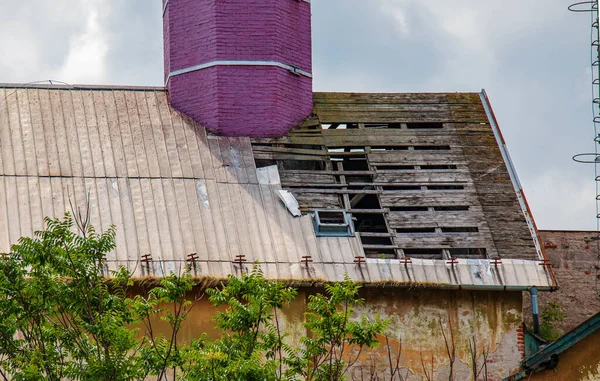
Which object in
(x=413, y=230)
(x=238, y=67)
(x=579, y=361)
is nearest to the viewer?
(x=579, y=361)

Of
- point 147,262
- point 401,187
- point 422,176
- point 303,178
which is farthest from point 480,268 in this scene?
point 147,262

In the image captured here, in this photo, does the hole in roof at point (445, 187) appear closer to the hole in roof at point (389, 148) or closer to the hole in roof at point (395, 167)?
the hole in roof at point (395, 167)

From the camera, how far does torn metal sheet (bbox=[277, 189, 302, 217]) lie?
17922mm

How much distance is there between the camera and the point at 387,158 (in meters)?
19.6

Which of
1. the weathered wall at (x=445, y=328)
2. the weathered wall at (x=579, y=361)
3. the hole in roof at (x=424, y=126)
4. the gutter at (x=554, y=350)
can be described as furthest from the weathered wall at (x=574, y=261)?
the weathered wall at (x=579, y=361)

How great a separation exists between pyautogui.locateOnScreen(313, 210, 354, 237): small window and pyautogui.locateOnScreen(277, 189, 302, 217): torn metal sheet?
305 millimetres

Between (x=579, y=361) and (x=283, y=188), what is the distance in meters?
5.33

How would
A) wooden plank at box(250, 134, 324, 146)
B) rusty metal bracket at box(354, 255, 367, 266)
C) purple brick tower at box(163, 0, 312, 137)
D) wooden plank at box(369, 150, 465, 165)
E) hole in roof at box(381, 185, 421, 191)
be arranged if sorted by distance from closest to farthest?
rusty metal bracket at box(354, 255, 367, 266) → hole in roof at box(381, 185, 421, 191) → wooden plank at box(369, 150, 465, 165) → wooden plank at box(250, 134, 324, 146) → purple brick tower at box(163, 0, 312, 137)

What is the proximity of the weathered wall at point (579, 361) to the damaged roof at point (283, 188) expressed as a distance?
1.43 metres

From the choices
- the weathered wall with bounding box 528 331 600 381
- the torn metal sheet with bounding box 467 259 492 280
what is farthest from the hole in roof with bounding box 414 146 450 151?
the weathered wall with bounding box 528 331 600 381

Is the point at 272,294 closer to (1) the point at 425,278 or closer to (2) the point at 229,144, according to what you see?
(1) the point at 425,278

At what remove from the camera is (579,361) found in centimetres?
1623

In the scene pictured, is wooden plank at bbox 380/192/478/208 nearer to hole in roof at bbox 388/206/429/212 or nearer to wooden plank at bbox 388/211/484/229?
hole in roof at bbox 388/206/429/212

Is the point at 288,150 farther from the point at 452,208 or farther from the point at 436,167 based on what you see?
the point at 452,208
